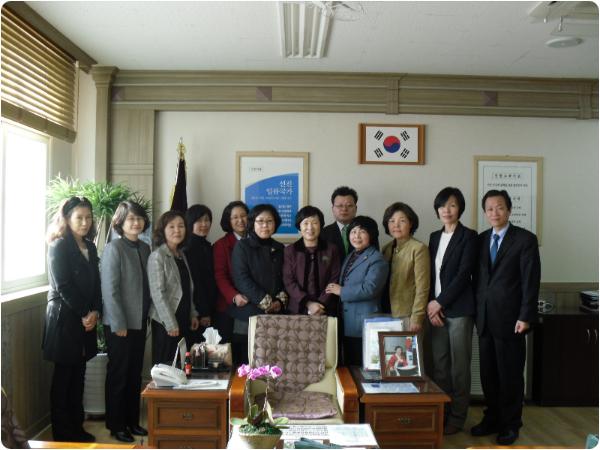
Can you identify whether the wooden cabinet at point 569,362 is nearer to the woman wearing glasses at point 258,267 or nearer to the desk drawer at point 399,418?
the desk drawer at point 399,418

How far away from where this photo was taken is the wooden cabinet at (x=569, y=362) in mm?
4336

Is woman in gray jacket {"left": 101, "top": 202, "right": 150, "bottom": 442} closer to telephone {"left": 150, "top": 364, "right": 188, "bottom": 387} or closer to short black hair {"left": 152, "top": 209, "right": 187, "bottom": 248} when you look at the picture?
short black hair {"left": 152, "top": 209, "right": 187, "bottom": 248}

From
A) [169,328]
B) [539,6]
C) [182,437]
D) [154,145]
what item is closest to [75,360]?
[169,328]

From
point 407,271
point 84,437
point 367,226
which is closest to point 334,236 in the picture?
point 367,226

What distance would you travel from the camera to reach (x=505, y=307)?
11.6 ft

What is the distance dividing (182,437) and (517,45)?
328cm

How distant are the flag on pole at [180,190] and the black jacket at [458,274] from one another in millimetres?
2033

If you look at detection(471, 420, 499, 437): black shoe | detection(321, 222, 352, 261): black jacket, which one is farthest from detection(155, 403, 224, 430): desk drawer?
detection(471, 420, 499, 437): black shoe

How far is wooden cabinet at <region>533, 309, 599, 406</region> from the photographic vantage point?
4.34m

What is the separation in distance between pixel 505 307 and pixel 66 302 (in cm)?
274

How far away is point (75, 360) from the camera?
10.8 ft

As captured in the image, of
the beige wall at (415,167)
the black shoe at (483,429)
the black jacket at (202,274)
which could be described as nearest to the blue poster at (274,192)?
the beige wall at (415,167)

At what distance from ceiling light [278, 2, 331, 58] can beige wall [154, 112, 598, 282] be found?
72 cm

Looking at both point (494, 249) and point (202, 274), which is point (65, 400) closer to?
point (202, 274)
